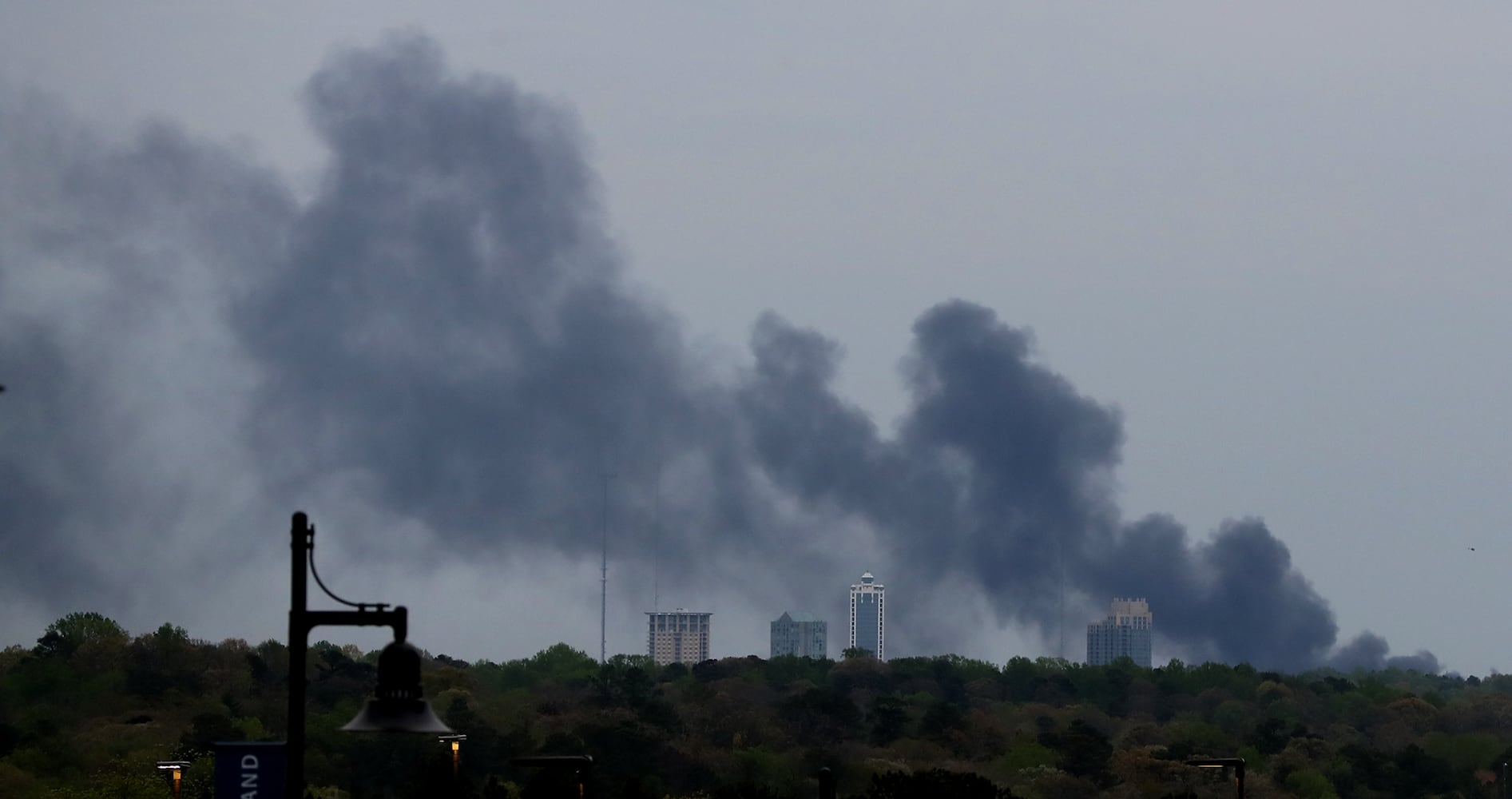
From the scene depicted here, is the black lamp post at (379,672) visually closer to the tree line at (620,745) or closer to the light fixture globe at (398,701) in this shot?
the light fixture globe at (398,701)

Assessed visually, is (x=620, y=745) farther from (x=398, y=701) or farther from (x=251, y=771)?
(x=398, y=701)

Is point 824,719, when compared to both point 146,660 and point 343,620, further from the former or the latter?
point 343,620

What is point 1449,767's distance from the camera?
18225 centimetres

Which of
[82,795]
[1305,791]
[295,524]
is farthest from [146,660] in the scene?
[295,524]

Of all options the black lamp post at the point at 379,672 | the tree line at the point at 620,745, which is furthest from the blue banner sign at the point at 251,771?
the tree line at the point at 620,745

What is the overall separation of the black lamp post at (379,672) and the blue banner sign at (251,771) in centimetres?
738

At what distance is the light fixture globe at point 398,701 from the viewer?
69.6ft

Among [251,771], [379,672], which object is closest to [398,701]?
[379,672]

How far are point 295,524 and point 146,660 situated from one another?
17588cm

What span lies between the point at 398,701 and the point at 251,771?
10.7 m

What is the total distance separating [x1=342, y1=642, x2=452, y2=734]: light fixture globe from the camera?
21219 millimetres

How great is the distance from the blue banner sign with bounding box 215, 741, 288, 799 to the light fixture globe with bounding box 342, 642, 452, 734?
10.2 meters

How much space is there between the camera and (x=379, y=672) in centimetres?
2092

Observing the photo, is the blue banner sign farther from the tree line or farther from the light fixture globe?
the tree line
